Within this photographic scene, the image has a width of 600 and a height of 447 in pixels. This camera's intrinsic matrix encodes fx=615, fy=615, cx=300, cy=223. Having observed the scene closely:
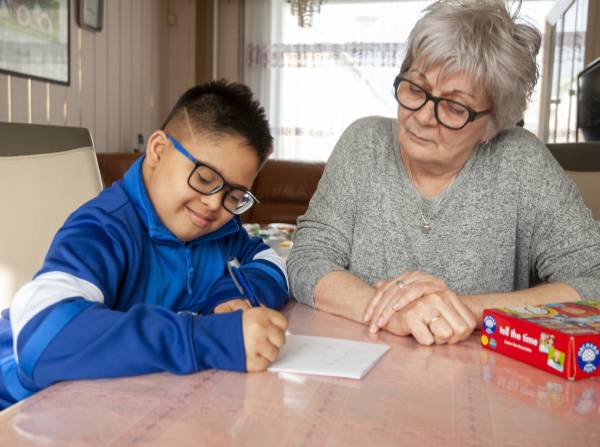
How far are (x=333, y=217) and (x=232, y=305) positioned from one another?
0.33 meters

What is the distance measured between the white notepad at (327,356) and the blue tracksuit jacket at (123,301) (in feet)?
0.25

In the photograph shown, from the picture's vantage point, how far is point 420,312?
948 mm

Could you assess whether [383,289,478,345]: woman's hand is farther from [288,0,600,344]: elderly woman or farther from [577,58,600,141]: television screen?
[577,58,600,141]: television screen

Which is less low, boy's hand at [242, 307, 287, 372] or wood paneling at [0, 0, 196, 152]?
wood paneling at [0, 0, 196, 152]

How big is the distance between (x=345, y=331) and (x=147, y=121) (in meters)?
5.08

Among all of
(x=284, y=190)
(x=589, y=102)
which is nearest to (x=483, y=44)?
(x=589, y=102)

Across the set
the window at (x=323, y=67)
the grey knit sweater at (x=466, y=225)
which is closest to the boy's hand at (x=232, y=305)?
the grey knit sweater at (x=466, y=225)

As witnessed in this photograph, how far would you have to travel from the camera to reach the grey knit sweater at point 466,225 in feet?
4.04

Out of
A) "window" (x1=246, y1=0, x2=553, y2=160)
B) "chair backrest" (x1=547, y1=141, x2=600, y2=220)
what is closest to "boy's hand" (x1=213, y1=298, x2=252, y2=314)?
"chair backrest" (x1=547, y1=141, x2=600, y2=220)

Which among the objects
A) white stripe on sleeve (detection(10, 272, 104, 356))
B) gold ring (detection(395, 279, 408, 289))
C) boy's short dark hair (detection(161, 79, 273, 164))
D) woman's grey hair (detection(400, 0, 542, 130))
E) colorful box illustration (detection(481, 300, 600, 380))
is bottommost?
colorful box illustration (detection(481, 300, 600, 380))

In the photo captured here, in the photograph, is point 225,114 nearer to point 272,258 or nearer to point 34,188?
point 272,258

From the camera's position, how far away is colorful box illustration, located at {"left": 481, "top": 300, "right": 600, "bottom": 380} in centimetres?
78

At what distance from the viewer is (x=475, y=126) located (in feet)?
4.08

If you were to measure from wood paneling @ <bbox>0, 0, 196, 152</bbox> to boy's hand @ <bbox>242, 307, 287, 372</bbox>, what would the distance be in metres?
3.33
